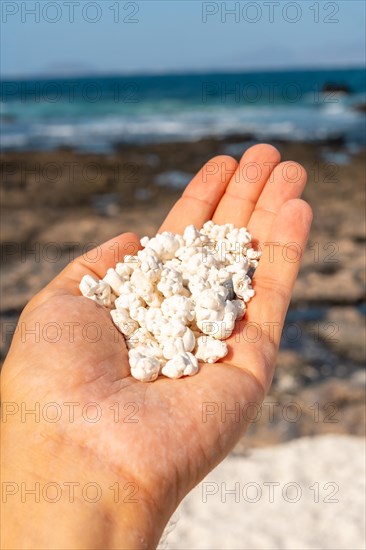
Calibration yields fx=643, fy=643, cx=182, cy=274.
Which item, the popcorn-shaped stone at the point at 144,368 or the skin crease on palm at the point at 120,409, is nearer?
the skin crease on palm at the point at 120,409

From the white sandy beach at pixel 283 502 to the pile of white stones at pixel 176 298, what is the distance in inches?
37.3

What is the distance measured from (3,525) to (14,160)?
11.3m

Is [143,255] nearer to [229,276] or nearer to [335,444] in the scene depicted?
[229,276]

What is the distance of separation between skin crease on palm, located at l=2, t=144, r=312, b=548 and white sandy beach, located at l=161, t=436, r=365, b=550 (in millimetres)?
928

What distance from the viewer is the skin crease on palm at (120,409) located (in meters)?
1.77

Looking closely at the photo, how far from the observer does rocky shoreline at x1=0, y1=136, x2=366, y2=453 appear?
12.0 feet

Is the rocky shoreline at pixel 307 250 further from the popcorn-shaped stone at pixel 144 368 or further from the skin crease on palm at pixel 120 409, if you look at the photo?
the popcorn-shaped stone at pixel 144 368

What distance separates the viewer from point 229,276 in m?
2.44

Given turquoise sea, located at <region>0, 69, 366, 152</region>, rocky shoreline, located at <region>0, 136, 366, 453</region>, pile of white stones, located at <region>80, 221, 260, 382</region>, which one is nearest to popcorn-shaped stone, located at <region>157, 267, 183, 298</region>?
pile of white stones, located at <region>80, 221, 260, 382</region>

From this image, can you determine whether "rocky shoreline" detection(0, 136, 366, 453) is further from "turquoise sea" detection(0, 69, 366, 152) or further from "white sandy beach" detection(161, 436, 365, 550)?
"turquoise sea" detection(0, 69, 366, 152)

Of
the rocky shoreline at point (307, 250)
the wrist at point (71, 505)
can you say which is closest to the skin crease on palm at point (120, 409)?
the wrist at point (71, 505)

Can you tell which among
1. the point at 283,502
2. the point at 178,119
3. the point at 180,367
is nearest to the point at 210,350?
the point at 180,367

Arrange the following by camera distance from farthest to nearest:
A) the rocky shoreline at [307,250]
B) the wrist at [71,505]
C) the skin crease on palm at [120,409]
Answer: the rocky shoreline at [307,250] < the skin crease on palm at [120,409] < the wrist at [71,505]

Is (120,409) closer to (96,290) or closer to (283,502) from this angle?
(96,290)
